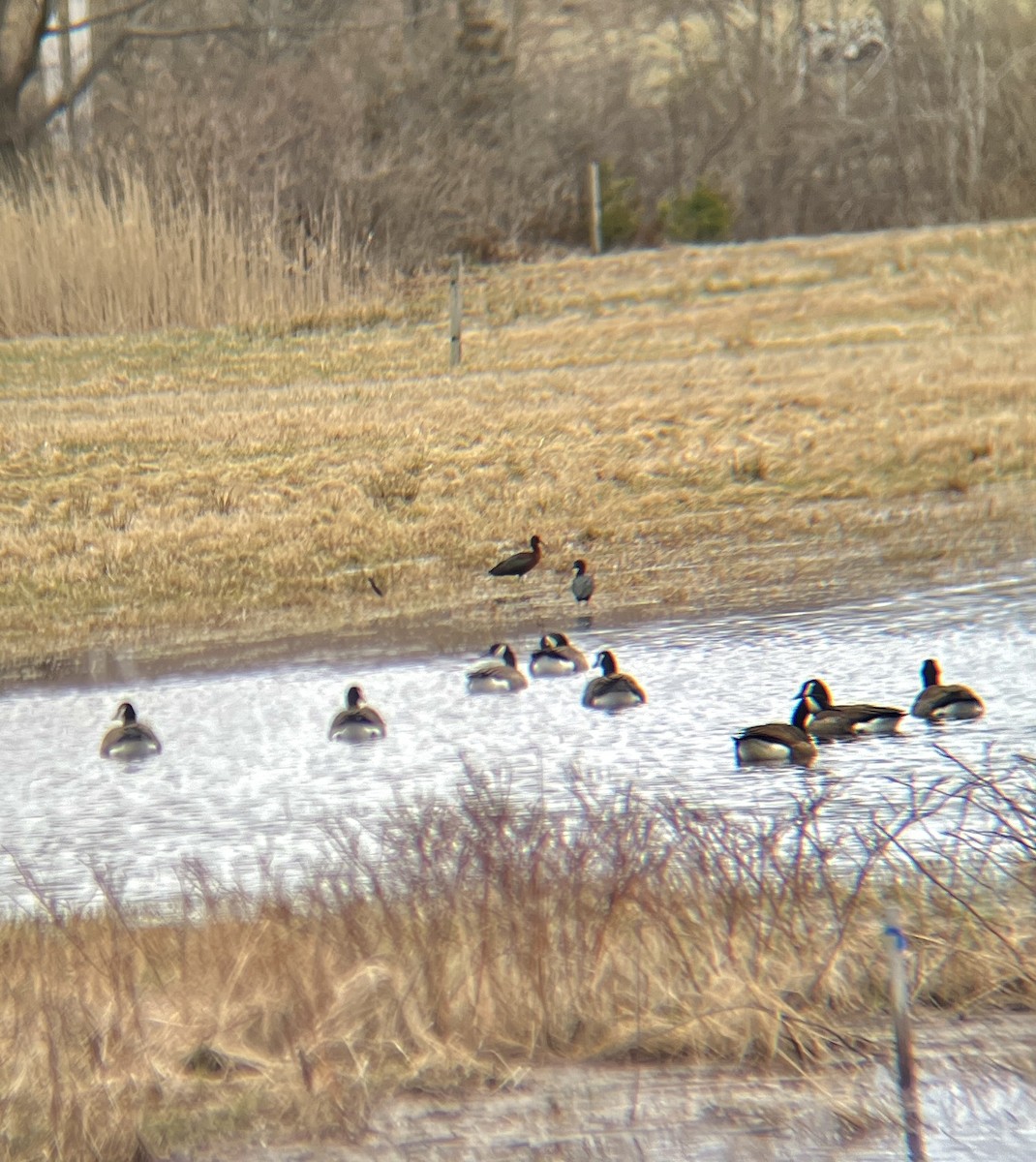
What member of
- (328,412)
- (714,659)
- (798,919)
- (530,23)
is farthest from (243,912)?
(530,23)

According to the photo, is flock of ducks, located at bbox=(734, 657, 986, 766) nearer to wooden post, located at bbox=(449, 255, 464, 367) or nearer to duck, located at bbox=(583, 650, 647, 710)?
duck, located at bbox=(583, 650, 647, 710)

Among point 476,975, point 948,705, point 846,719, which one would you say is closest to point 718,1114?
point 476,975

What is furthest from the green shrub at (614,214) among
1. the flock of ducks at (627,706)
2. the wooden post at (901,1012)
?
the wooden post at (901,1012)

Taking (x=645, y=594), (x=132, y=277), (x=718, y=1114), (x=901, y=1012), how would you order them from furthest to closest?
(x=132, y=277) < (x=645, y=594) < (x=718, y=1114) < (x=901, y=1012)

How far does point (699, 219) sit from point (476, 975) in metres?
27.9

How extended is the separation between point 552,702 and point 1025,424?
772cm

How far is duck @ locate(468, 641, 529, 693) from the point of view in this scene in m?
9.57

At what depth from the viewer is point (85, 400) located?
57.9 feet

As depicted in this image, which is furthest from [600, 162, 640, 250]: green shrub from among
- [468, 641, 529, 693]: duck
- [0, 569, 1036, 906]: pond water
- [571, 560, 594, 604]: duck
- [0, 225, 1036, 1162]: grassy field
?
[468, 641, 529, 693]: duck

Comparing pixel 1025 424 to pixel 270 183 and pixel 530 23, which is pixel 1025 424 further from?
pixel 530 23

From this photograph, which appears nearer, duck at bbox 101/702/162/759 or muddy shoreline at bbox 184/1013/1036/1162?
muddy shoreline at bbox 184/1013/1036/1162

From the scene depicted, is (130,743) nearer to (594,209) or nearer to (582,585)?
(582,585)

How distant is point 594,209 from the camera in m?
30.0

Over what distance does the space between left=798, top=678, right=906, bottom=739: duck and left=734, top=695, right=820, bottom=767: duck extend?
0.29 meters
